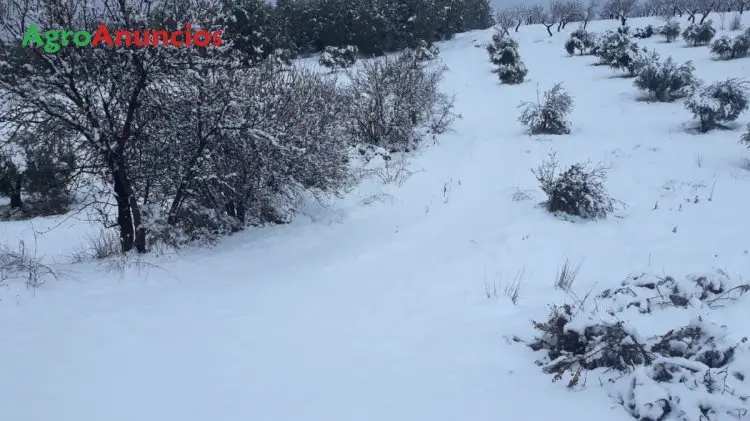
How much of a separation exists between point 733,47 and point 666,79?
755 centimetres

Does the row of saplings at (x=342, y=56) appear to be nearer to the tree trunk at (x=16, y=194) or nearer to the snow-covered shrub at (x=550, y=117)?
the snow-covered shrub at (x=550, y=117)

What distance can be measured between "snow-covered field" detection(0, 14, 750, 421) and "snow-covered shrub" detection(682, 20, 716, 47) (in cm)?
1744

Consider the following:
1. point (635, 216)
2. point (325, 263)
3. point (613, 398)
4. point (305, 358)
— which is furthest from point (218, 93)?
point (635, 216)

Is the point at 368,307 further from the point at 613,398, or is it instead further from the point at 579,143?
the point at 579,143

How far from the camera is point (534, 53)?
29016mm

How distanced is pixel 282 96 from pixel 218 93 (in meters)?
1.67

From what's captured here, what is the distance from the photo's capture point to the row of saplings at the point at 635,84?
→ 7.73 meters

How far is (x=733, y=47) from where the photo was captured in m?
19.3

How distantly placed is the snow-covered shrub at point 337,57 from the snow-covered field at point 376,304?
1827 centimetres

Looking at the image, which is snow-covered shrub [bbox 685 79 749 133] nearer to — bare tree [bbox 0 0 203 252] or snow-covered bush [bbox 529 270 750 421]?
snow-covered bush [bbox 529 270 750 421]

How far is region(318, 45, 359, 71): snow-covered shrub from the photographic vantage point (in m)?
26.8

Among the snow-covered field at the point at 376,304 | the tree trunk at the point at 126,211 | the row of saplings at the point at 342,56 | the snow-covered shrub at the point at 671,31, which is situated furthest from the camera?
the row of saplings at the point at 342,56

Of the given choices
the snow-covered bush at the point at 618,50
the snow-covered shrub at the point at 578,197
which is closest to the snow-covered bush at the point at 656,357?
the snow-covered shrub at the point at 578,197

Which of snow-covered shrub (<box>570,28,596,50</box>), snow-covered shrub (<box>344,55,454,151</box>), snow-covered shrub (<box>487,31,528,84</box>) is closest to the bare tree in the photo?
snow-covered shrub (<box>344,55,454,151</box>)
